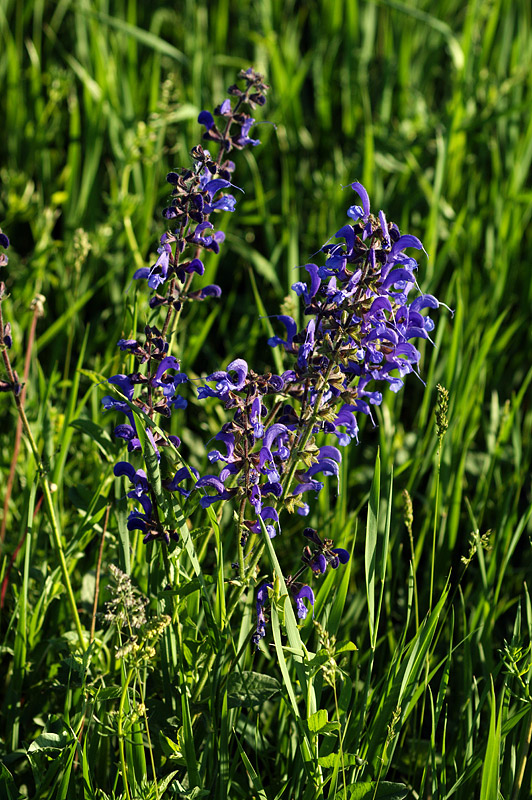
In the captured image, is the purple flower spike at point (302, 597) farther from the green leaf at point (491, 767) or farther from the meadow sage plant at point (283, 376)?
the green leaf at point (491, 767)

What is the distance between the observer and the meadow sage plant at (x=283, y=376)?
5.44ft

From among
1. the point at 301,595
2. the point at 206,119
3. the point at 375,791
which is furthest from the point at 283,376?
the point at 375,791

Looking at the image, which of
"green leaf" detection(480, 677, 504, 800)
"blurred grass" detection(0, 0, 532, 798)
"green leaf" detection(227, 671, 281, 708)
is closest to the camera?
"green leaf" detection(480, 677, 504, 800)

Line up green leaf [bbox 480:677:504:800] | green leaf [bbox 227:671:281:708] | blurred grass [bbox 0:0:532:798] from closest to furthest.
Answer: green leaf [bbox 480:677:504:800]
green leaf [bbox 227:671:281:708]
blurred grass [bbox 0:0:532:798]

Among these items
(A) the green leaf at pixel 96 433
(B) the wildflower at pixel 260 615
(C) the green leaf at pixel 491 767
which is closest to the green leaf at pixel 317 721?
(B) the wildflower at pixel 260 615

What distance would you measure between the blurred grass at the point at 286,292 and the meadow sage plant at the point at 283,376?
0.23 m

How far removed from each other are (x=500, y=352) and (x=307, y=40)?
9.10 ft

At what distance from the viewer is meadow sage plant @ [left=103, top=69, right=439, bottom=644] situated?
5.44 feet

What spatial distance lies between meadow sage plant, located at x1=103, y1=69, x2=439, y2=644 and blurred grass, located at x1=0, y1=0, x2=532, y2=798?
23cm

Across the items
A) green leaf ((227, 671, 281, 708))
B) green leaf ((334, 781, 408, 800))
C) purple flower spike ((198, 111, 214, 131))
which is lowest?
green leaf ((334, 781, 408, 800))

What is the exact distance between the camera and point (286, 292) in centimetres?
329

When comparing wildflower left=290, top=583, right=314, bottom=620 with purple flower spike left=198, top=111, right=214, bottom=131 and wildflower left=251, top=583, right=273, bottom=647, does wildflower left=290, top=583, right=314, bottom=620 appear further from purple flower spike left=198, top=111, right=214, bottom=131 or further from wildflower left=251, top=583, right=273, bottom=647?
purple flower spike left=198, top=111, right=214, bottom=131

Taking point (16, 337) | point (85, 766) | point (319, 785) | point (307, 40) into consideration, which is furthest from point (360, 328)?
point (307, 40)

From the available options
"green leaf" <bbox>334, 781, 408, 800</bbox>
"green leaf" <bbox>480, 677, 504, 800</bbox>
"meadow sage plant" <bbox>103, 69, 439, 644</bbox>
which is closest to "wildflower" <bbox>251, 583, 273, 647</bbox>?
"meadow sage plant" <bbox>103, 69, 439, 644</bbox>
